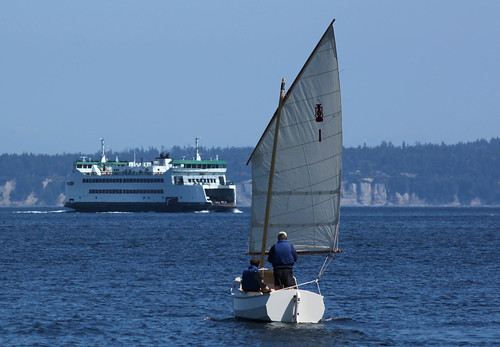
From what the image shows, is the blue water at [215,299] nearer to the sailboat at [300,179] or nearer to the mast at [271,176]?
the sailboat at [300,179]

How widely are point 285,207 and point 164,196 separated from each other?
137565 mm

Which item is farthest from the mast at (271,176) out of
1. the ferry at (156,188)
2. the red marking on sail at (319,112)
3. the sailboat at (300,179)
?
the ferry at (156,188)

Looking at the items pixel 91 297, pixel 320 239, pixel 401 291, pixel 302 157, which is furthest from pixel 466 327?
pixel 91 297

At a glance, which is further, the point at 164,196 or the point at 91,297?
the point at 164,196

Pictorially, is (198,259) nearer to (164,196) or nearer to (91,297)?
(91,297)

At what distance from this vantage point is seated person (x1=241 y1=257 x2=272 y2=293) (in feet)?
91.8

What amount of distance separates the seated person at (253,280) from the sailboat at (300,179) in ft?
0.55

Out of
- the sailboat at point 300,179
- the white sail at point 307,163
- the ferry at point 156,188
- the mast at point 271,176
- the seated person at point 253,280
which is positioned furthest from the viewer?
the ferry at point 156,188

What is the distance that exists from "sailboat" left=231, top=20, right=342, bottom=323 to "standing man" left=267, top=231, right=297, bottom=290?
361 millimetres

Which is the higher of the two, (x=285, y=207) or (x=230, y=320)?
(x=285, y=207)

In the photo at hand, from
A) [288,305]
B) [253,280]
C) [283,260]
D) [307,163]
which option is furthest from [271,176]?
[288,305]

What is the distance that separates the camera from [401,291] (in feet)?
128

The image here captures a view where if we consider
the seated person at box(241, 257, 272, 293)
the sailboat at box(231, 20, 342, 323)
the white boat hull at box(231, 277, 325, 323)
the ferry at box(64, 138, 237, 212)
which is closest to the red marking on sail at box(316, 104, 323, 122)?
the sailboat at box(231, 20, 342, 323)

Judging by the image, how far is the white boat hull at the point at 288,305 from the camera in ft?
90.7
